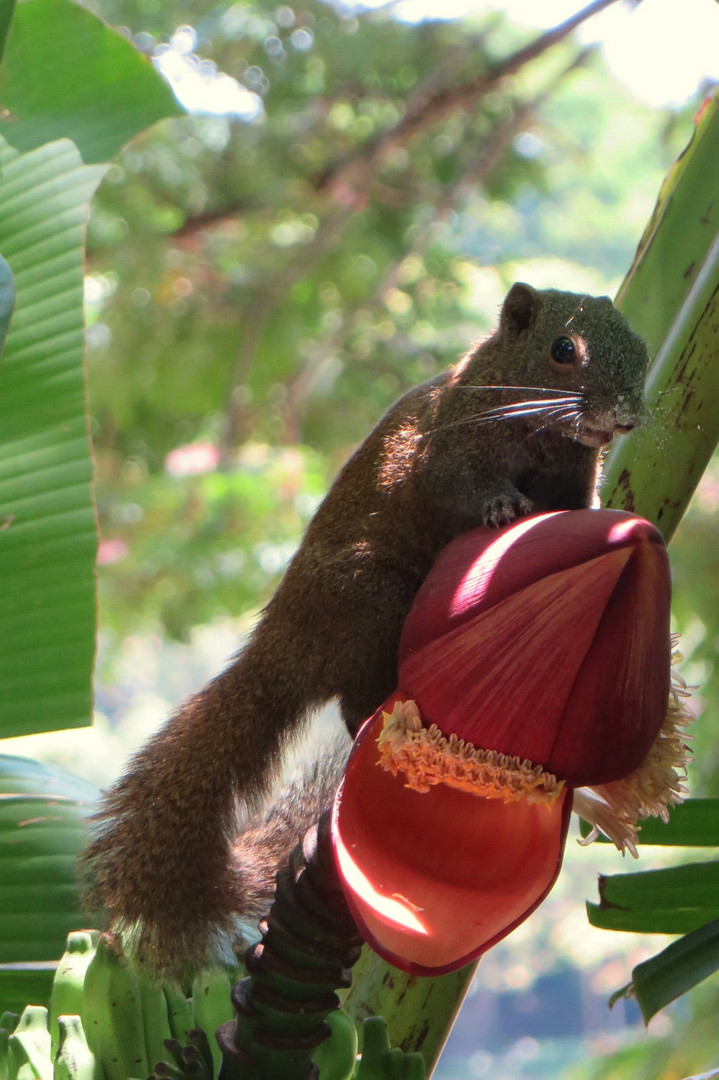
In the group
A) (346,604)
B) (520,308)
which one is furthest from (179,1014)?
(520,308)

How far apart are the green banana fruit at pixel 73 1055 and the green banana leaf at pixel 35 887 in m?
0.23

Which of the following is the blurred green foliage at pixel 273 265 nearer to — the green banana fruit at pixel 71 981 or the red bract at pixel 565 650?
the green banana fruit at pixel 71 981

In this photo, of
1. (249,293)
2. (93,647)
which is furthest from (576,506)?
(249,293)

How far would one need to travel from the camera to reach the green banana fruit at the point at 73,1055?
26.8 inches

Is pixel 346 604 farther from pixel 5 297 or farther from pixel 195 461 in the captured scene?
pixel 195 461

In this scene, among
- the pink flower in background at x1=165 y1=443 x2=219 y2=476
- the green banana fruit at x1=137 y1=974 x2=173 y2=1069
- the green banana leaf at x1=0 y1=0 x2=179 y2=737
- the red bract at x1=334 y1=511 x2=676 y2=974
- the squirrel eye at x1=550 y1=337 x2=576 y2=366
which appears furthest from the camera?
the pink flower in background at x1=165 y1=443 x2=219 y2=476

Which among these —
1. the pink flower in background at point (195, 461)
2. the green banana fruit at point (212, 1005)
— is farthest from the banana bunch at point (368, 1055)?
the pink flower in background at point (195, 461)

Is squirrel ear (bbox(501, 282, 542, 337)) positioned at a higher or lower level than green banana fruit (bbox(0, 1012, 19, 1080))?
higher

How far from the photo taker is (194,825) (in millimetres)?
799

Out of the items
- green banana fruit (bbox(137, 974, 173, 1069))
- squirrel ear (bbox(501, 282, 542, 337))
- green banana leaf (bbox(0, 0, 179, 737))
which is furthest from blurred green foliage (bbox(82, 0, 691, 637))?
green banana fruit (bbox(137, 974, 173, 1069))

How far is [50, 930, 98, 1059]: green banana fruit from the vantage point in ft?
2.42

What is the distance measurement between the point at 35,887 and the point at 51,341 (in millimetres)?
563

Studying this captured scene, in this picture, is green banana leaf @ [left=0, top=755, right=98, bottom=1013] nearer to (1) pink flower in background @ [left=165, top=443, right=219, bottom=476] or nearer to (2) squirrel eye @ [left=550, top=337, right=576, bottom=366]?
(2) squirrel eye @ [left=550, top=337, right=576, bottom=366]

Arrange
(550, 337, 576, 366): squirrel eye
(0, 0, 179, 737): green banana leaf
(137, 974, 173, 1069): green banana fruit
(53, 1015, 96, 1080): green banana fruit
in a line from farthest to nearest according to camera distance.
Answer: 1. (0, 0, 179, 737): green banana leaf
2. (550, 337, 576, 366): squirrel eye
3. (137, 974, 173, 1069): green banana fruit
4. (53, 1015, 96, 1080): green banana fruit
